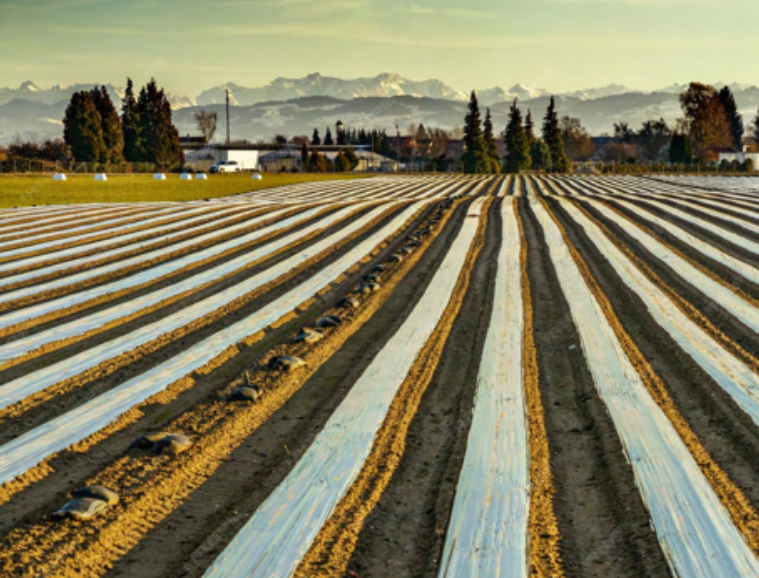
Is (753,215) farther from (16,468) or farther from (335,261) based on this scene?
(16,468)

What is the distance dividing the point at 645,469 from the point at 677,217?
18431mm

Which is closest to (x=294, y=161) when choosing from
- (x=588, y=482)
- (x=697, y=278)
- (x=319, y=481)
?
(x=697, y=278)

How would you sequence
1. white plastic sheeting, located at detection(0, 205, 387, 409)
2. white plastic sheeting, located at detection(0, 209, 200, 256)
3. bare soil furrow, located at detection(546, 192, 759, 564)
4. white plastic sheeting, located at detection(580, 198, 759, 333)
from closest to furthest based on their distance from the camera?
1. bare soil furrow, located at detection(546, 192, 759, 564)
2. white plastic sheeting, located at detection(0, 205, 387, 409)
3. white plastic sheeting, located at detection(580, 198, 759, 333)
4. white plastic sheeting, located at detection(0, 209, 200, 256)

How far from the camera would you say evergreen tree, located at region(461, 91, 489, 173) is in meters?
94.3

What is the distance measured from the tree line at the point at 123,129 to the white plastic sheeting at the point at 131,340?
2548 inches

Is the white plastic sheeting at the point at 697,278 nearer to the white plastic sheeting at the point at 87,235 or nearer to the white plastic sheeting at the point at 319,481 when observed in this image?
the white plastic sheeting at the point at 319,481

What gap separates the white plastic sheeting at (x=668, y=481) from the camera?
470 cm

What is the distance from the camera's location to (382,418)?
7.15 m

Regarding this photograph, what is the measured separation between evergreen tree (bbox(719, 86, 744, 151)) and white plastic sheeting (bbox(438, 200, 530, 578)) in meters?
145

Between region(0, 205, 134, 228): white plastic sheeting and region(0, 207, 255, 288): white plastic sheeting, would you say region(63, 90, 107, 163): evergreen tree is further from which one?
region(0, 207, 255, 288): white plastic sheeting

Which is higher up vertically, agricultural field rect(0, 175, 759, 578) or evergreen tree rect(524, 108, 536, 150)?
evergreen tree rect(524, 108, 536, 150)

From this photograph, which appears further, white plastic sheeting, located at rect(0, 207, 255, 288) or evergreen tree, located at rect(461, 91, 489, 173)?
Answer: evergreen tree, located at rect(461, 91, 489, 173)

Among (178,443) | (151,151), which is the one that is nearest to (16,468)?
(178,443)

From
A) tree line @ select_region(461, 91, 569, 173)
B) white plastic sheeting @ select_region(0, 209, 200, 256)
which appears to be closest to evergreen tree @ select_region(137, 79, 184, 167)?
tree line @ select_region(461, 91, 569, 173)
